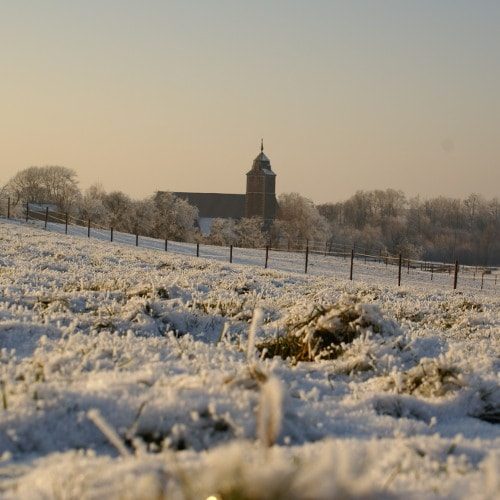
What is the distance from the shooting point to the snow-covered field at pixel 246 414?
191cm

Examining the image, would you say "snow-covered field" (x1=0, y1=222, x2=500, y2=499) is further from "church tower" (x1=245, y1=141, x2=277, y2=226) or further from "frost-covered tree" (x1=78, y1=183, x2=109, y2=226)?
"church tower" (x1=245, y1=141, x2=277, y2=226)

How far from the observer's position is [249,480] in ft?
5.94

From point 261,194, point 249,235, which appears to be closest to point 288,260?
point 249,235

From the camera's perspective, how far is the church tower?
14488cm

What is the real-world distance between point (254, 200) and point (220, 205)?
1828cm

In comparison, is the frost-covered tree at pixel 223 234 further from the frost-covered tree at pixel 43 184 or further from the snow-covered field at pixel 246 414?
the snow-covered field at pixel 246 414

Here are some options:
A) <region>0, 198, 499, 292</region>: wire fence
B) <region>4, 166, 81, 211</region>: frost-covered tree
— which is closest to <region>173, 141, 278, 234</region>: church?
<region>4, 166, 81, 211</region>: frost-covered tree

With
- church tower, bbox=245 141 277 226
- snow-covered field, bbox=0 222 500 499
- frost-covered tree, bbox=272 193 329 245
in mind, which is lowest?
snow-covered field, bbox=0 222 500 499

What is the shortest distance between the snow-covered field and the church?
130823mm

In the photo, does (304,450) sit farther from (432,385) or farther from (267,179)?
(267,179)

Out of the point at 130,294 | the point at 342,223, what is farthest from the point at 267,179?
the point at 130,294

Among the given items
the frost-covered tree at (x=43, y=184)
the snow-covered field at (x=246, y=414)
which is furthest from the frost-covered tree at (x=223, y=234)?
the snow-covered field at (x=246, y=414)

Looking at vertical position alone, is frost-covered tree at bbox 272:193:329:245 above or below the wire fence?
above

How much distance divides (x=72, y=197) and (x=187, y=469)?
4660 inches
